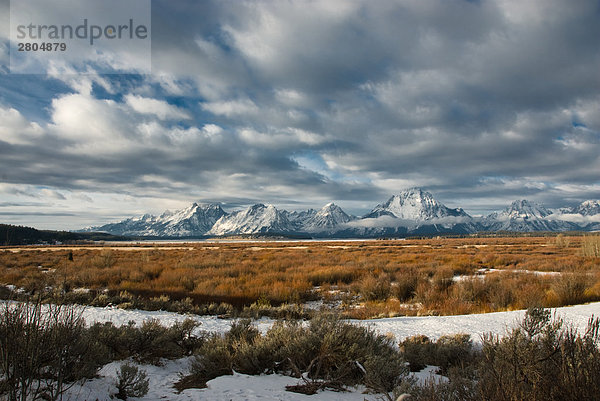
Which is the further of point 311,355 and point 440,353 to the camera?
point 440,353

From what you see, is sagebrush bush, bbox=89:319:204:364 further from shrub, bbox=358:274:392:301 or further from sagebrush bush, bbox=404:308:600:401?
Result: shrub, bbox=358:274:392:301

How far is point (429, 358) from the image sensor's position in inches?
218

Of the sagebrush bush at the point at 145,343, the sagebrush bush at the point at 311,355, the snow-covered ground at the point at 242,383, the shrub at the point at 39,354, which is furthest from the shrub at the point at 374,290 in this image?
the shrub at the point at 39,354

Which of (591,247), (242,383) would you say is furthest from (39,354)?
(591,247)

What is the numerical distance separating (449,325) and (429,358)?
2.44 meters

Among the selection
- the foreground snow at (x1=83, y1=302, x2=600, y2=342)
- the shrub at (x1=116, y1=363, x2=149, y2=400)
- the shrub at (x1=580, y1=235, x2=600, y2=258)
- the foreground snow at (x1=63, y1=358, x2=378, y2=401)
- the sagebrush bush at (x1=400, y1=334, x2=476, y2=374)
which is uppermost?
the shrub at (x1=116, y1=363, x2=149, y2=400)

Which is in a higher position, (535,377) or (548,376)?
(548,376)

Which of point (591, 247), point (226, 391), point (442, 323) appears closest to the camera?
point (226, 391)

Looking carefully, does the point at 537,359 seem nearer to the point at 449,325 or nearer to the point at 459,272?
the point at 449,325

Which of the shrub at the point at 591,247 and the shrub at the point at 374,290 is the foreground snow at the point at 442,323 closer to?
the shrub at the point at 374,290

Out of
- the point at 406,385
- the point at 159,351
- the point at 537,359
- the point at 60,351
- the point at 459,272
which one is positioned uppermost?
the point at 60,351

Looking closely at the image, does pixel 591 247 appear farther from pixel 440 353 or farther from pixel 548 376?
pixel 548 376

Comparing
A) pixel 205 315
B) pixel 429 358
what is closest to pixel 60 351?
pixel 429 358

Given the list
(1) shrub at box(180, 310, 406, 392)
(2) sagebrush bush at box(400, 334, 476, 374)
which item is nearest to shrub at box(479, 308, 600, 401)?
(1) shrub at box(180, 310, 406, 392)
